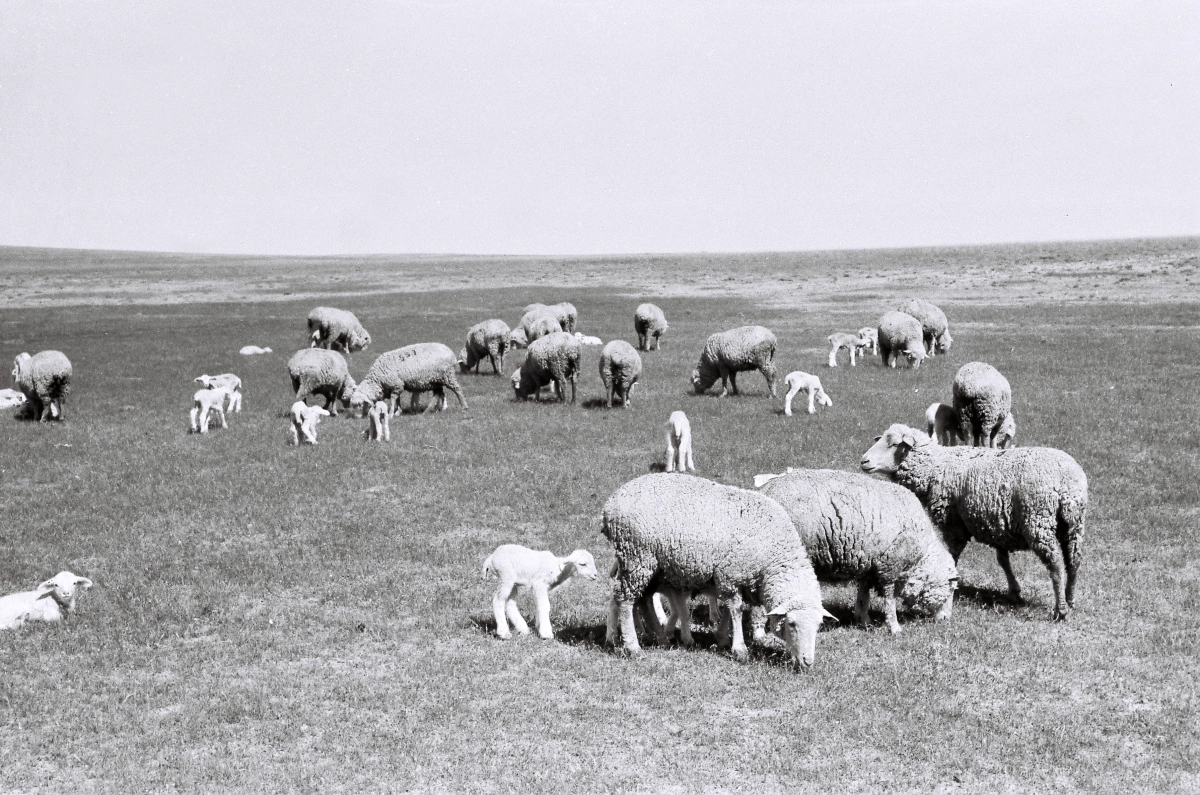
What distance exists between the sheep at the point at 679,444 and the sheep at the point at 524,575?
649cm

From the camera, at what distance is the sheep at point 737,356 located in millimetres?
24922

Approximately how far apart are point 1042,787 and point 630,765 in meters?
3.06

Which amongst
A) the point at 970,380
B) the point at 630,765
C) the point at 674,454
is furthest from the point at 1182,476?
the point at 630,765

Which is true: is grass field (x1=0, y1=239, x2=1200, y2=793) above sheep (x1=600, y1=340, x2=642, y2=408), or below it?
below

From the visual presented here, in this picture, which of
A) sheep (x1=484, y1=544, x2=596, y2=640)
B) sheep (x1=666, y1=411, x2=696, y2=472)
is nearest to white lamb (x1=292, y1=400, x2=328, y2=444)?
sheep (x1=666, y1=411, x2=696, y2=472)

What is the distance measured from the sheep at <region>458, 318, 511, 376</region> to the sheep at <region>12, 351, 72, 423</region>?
1199cm

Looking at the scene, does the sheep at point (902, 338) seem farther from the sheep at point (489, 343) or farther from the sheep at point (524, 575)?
the sheep at point (524, 575)

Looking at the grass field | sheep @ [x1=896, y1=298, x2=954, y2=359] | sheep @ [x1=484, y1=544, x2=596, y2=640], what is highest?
sheep @ [x1=896, y1=298, x2=954, y2=359]

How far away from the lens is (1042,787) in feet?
23.4

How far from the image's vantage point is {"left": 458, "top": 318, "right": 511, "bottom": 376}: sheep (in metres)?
31.2

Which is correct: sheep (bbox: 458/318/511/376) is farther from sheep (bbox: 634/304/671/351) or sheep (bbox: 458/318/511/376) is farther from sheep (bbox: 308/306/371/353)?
sheep (bbox: 308/306/371/353)

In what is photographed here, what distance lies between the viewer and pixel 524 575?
33.9 feet

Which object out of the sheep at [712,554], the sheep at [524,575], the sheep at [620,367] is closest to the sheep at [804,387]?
the sheep at [620,367]

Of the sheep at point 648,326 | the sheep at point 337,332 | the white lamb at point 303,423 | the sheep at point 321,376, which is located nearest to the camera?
the white lamb at point 303,423
